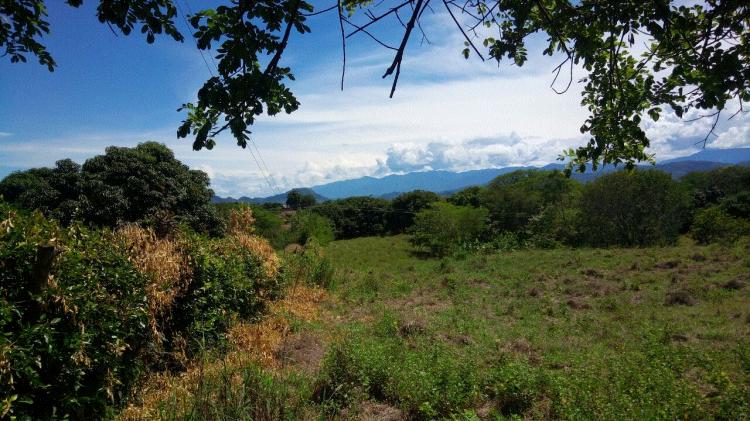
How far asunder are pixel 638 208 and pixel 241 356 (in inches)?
1030

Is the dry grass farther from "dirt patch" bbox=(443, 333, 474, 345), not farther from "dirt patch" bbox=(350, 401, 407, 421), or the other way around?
"dirt patch" bbox=(443, 333, 474, 345)

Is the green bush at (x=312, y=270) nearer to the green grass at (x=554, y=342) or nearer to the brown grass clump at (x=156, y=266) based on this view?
the green grass at (x=554, y=342)

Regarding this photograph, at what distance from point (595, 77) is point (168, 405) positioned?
14.6 feet

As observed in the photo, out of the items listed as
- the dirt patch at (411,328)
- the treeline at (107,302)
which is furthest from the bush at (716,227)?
the treeline at (107,302)

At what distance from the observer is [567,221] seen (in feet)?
91.6

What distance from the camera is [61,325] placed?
365 centimetres

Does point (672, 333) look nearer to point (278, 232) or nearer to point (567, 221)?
point (567, 221)

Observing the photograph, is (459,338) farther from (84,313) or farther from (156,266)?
(84,313)

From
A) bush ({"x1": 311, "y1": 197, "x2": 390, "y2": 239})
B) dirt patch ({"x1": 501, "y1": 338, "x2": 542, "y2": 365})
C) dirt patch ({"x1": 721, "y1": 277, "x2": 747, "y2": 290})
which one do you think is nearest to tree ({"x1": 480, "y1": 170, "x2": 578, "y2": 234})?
bush ({"x1": 311, "y1": 197, "x2": 390, "y2": 239})

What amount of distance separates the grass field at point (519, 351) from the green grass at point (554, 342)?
26mm

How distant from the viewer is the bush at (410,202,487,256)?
2678 centimetres

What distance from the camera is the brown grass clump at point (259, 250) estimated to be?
8.62 meters

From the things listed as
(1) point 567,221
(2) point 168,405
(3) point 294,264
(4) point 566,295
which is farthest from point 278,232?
(2) point 168,405

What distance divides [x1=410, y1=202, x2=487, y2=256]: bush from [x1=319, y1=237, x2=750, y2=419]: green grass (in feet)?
40.5
